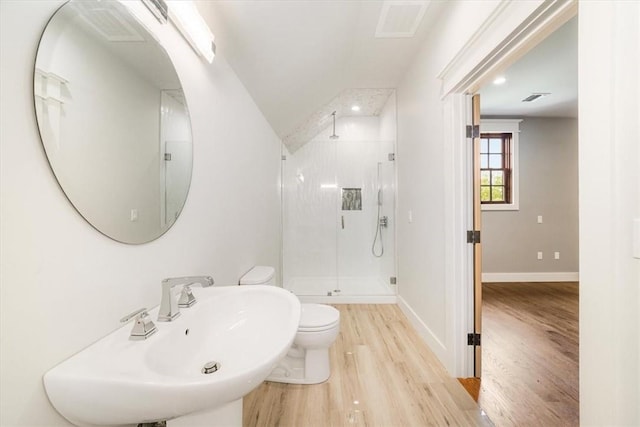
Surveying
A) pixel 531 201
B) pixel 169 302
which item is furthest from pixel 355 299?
pixel 531 201

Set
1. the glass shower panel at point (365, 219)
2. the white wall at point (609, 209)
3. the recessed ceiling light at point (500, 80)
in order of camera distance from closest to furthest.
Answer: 1. the white wall at point (609, 209)
2. the recessed ceiling light at point (500, 80)
3. the glass shower panel at point (365, 219)

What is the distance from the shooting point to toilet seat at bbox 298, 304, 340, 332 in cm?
178

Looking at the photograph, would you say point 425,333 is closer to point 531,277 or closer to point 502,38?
point 502,38

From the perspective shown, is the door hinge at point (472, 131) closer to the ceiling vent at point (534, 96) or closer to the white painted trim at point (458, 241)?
the white painted trim at point (458, 241)

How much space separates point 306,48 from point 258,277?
170cm

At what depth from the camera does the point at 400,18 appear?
203 cm

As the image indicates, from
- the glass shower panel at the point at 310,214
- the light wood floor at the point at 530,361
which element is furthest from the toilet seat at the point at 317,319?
the glass shower panel at the point at 310,214

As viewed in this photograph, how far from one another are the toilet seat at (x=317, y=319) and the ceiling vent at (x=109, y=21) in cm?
155

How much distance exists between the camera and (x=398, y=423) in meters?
1.46

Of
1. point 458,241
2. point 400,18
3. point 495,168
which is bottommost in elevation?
point 458,241

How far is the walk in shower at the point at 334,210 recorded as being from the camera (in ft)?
12.9

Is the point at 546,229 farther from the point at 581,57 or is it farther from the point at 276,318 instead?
the point at 276,318

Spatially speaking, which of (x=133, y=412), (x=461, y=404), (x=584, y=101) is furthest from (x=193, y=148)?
(x=461, y=404)

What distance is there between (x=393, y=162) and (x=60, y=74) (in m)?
3.22
